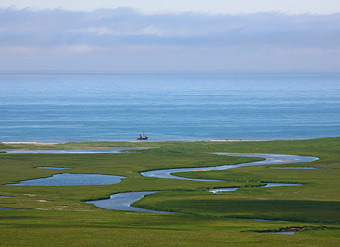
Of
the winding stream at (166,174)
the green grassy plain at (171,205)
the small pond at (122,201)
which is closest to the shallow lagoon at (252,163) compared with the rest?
the winding stream at (166,174)

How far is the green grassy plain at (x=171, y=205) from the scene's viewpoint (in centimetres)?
3766

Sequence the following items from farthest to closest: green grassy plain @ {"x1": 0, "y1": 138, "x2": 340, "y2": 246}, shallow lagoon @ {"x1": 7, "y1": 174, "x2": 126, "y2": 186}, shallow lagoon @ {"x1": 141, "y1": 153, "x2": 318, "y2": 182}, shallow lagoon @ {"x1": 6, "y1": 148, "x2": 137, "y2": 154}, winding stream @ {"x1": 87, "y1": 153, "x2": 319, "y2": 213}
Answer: shallow lagoon @ {"x1": 6, "y1": 148, "x2": 137, "y2": 154}, shallow lagoon @ {"x1": 141, "y1": 153, "x2": 318, "y2": 182}, shallow lagoon @ {"x1": 7, "y1": 174, "x2": 126, "y2": 186}, winding stream @ {"x1": 87, "y1": 153, "x2": 319, "y2": 213}, green grassy plain @ {"x1": 0, "y1": 138, "x2": 340, "y2": 246}

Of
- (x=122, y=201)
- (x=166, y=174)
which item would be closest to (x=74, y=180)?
(x=166, y=174)

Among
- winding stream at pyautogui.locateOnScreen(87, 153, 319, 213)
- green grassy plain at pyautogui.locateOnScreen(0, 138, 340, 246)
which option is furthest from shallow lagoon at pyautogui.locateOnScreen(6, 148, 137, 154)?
winding stream at pyautogui.locateOnScreen(87, 153, 319, 213)

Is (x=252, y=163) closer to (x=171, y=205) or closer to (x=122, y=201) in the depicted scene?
(x=122, y=201)

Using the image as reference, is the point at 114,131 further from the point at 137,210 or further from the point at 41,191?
the point at 137,210

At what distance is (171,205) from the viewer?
184 feet

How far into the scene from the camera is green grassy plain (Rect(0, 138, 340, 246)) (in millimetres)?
37656

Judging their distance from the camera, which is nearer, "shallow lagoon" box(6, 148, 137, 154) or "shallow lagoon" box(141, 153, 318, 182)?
"shallow lagoon" box(141, 153, 318, 182)

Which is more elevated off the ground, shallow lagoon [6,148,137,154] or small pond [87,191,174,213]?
shallow lagoon [6,148,137,154]

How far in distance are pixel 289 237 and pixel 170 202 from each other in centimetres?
1971

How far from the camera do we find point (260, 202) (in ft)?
185

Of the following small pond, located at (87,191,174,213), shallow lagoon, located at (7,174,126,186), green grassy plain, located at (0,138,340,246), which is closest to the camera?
green grassy plain, located at (0,138,340,246)

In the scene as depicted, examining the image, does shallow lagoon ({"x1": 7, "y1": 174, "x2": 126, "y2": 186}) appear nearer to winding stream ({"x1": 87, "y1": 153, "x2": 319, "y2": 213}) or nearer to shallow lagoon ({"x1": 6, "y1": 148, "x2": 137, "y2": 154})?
winding stream ({"x1": 87, "y1": 153, "x2": 319, "y2": 213})
